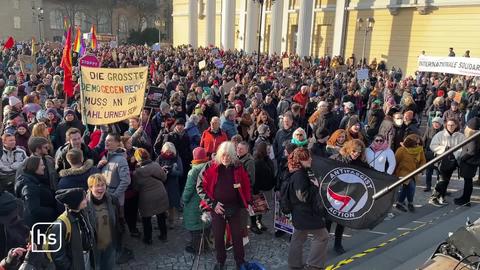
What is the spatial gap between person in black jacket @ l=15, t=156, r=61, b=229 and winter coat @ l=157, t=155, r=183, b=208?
1.79m

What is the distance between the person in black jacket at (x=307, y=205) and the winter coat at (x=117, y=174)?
2090 millimetres

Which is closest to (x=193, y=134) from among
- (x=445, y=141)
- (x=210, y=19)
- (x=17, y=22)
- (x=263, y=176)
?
(x=263, y=176)

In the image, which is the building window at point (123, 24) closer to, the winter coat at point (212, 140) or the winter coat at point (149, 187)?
the winter coat at point (212, 140)

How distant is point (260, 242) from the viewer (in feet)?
20.3

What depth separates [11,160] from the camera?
18.2 ft

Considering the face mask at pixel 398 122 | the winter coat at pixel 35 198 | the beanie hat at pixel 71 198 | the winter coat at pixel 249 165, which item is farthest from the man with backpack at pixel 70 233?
the face mask at pixel 398 122

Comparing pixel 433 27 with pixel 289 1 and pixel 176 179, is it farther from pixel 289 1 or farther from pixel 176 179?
pixel 176 179

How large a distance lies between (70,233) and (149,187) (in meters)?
2.01

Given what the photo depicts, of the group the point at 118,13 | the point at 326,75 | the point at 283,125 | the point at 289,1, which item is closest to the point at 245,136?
the point at 283,125

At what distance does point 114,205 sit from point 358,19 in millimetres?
27742

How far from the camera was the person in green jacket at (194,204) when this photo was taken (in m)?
5.54

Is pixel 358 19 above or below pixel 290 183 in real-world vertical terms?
above

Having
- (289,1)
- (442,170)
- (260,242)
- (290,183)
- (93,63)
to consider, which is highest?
(289,1)

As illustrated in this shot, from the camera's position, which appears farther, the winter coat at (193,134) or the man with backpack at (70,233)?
the winter coat at (193,134)
